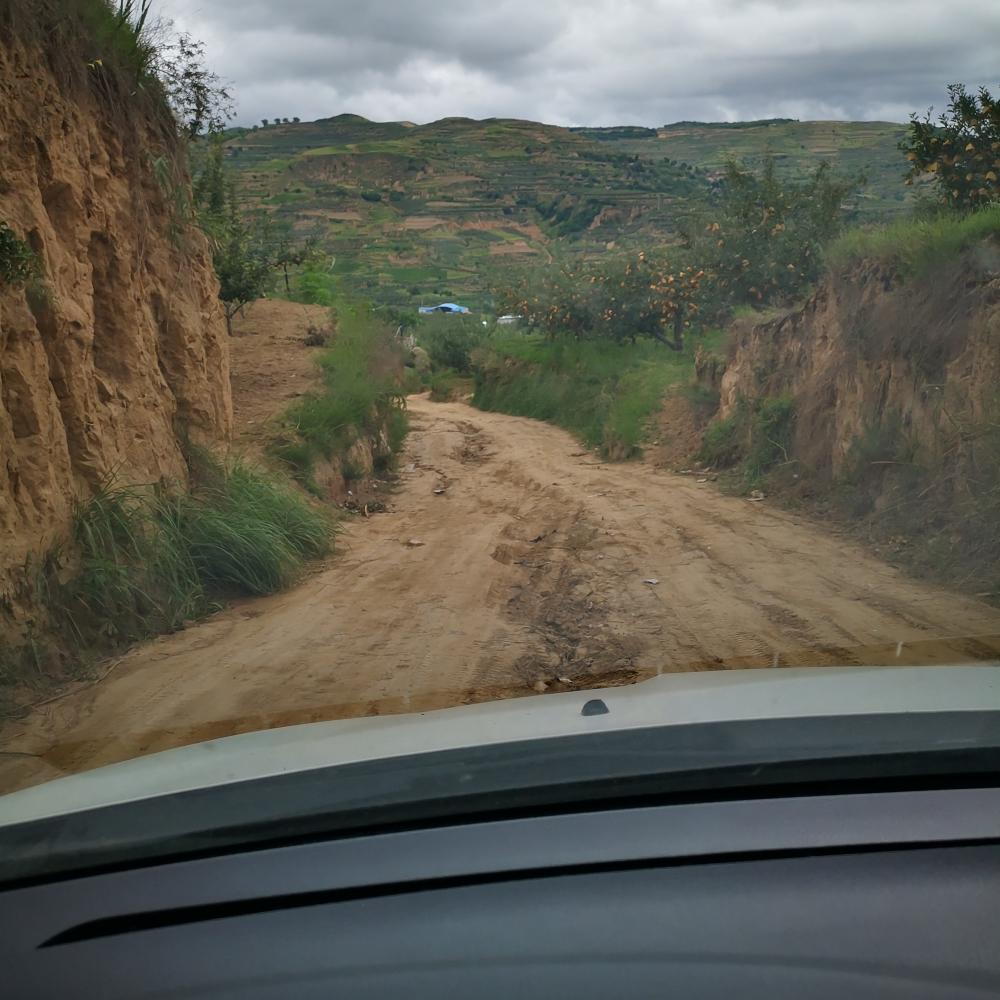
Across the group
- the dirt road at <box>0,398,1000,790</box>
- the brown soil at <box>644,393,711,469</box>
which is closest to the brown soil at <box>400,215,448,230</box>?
the brown soil at <box>644,393,711,469</box>

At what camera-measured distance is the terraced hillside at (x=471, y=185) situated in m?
36.8

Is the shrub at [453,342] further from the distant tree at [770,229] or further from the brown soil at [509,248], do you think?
the distant tree at [770,229]

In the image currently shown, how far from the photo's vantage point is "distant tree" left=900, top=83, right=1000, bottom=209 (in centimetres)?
1192

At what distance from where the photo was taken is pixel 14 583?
666cm

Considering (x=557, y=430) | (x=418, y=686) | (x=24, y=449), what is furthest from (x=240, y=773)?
(x=557, y=430)

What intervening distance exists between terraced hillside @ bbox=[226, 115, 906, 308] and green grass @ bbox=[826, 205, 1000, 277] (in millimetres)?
15734

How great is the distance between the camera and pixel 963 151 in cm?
1234

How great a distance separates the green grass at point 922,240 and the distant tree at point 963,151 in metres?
0.43

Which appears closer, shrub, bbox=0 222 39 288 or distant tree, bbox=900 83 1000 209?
shrub, bbox=0 222 39 288

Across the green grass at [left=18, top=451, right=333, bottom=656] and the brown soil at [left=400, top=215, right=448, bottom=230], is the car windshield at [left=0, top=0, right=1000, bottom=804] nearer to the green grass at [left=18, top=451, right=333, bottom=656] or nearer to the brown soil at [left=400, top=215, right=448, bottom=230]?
the green grass at [left=18, top=451, right=333, bottom=656]

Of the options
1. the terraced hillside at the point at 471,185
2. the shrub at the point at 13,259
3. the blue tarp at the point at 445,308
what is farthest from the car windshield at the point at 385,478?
the blue tarp at the point at 445,308

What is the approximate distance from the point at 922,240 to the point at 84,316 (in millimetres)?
8889

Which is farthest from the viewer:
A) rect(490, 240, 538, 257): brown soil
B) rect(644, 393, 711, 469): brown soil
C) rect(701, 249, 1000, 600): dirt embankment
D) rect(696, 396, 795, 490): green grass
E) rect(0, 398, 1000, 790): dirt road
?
rect(490, 240, 538, 257): brown soil

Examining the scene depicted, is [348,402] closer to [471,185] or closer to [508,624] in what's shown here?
[508,624]
